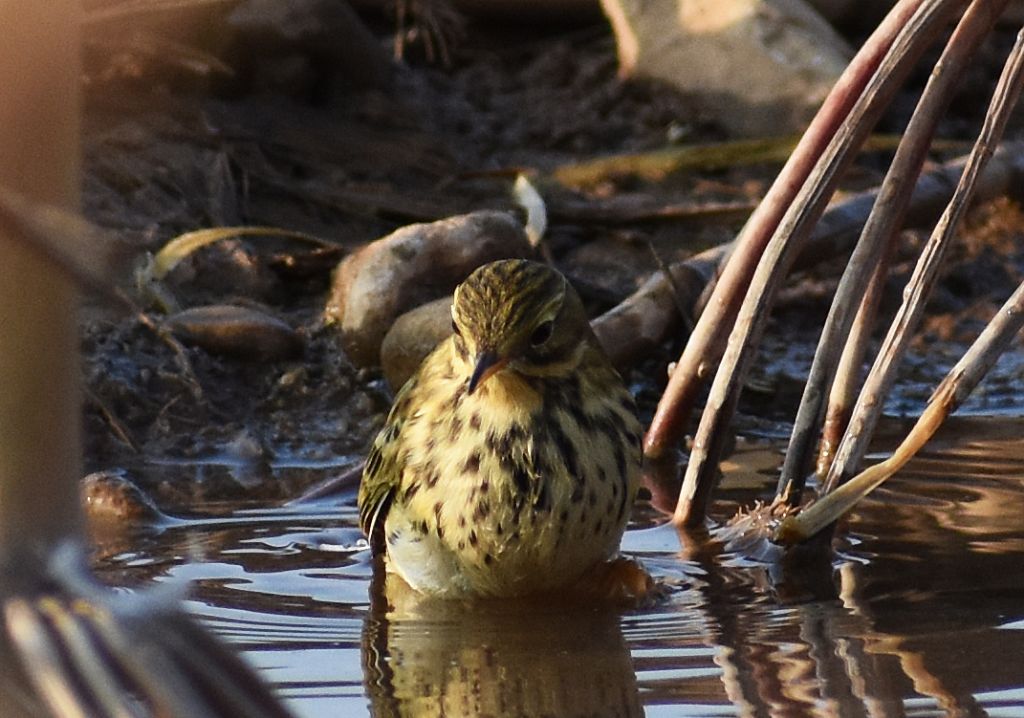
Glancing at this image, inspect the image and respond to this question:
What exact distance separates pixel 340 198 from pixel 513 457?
11.6ft

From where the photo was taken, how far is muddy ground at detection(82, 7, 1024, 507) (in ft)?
20.7

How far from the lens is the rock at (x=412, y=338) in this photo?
6145 millimetres

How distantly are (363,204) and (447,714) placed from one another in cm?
442

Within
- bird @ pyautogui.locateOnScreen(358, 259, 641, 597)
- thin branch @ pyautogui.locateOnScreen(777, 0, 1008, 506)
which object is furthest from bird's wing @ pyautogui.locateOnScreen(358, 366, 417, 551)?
thin branch @ pyautogui.locateOnScreen(777, 0, 1008, 506)

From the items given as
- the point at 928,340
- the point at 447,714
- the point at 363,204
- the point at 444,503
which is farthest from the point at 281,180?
the point at 447,714

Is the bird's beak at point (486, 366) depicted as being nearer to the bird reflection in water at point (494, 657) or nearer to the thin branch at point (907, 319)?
the bird reflection in water at point (494, 657)

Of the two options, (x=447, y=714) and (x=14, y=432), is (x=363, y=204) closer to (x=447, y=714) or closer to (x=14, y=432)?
(x=447, y=714)

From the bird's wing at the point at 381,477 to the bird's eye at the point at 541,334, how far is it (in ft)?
1.56

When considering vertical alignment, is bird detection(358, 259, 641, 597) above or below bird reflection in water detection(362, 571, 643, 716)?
above

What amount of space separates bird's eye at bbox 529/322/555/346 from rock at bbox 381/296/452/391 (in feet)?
5.13

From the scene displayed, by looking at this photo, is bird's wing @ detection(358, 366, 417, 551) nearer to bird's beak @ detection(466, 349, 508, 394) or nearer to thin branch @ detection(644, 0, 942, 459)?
bird's beak @ detection(466, 349, 508, 394)

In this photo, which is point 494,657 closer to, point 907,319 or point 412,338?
point 907,319

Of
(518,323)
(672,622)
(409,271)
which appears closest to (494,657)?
(672,622)

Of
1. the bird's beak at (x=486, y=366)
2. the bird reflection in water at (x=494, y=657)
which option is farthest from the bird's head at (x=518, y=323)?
the bird reflection in water at (x=494, y=657)
